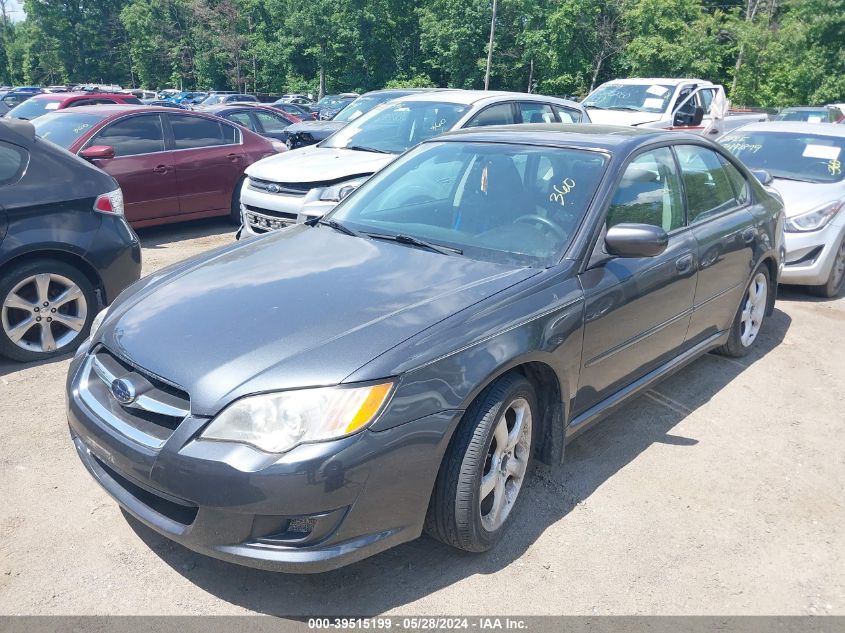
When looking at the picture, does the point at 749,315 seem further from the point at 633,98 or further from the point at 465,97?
the point at 633,98

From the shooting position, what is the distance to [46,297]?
15.6 ft

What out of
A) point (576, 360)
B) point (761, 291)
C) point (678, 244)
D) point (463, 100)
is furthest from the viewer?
point (463, 100)

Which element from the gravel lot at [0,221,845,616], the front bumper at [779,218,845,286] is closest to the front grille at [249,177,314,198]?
the gravel lot at [0,221,845,616]

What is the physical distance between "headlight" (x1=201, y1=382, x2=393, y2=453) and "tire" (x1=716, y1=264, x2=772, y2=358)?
3.55 metres

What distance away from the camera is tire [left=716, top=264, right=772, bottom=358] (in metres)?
5.08

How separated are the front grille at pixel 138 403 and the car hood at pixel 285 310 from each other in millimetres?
57

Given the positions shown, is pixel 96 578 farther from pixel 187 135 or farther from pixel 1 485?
pixel 187 135

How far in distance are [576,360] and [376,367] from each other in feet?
3.74

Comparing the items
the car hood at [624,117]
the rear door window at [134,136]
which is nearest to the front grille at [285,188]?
the rear door window at [134,136]

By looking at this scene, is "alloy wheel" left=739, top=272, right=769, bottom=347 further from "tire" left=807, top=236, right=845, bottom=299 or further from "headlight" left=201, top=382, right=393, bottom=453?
"headlight" left=201, top=382, right=393, bottom=453

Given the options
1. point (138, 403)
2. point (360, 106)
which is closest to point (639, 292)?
point (138, 403)

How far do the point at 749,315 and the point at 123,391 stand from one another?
4.40m

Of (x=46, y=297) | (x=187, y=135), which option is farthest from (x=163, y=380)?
(x=187, y=135)

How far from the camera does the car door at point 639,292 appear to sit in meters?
3.35
